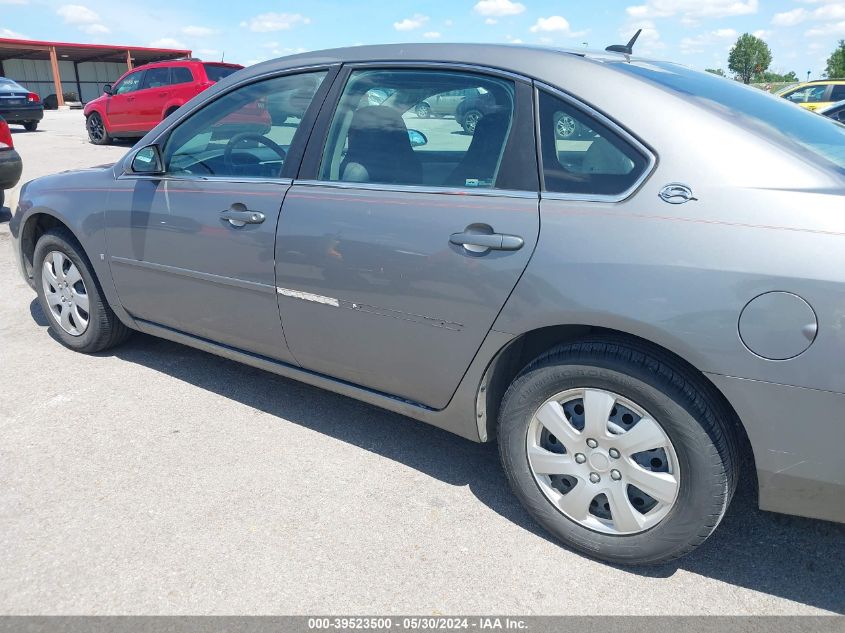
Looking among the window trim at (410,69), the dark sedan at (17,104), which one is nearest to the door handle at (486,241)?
the window trim at (410,69)

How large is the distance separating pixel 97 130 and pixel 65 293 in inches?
543

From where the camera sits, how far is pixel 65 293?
4.07 m

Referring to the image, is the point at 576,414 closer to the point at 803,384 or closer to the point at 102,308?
the point at 803,384

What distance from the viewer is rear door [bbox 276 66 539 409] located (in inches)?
95.0

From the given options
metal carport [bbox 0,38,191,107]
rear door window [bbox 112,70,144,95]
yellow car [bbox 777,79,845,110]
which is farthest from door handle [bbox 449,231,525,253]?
metal carport [bbox 0,38,191,107]

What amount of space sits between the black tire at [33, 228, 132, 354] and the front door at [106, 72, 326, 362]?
0.29 meters

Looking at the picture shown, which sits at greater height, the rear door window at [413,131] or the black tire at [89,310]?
the rear door window at [413,131]

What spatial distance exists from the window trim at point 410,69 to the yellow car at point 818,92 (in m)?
17.0

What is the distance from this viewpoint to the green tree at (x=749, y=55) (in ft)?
304

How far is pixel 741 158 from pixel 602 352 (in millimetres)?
721

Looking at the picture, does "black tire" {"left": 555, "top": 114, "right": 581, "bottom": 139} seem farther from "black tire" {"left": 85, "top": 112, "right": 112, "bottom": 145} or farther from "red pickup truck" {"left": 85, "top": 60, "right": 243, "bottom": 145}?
"black tire" {"left": 85, "top": 112, "right": 112, "bottom": 145}

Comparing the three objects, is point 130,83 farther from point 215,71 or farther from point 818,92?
point 818,92

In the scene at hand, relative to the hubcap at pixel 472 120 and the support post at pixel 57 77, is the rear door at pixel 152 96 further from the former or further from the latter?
the support post at pixel 57 77

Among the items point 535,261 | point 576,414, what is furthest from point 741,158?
point 576,414
